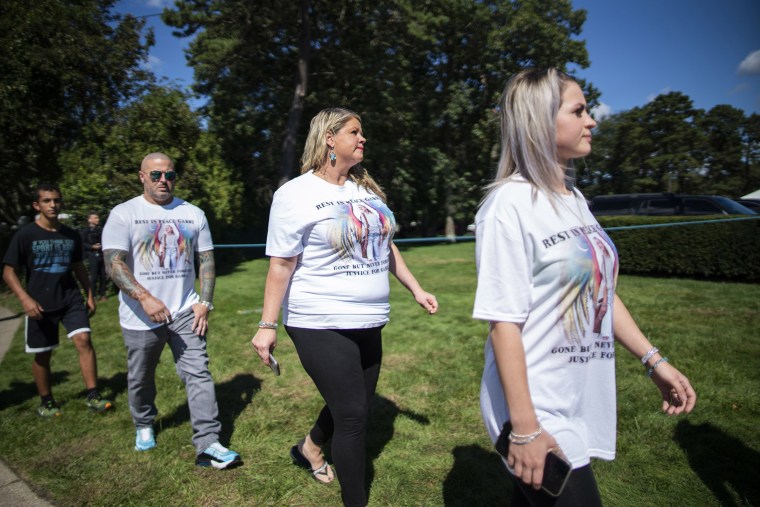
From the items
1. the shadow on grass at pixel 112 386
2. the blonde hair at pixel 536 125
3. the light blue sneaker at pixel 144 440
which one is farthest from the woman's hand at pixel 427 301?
the shadow on grass at pixel 112 386

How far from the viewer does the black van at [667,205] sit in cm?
1144

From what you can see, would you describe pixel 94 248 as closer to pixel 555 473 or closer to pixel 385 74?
pixel 555 473

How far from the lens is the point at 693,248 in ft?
34.8

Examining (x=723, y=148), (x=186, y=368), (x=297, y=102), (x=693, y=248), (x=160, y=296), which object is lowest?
(x=186, y=368)

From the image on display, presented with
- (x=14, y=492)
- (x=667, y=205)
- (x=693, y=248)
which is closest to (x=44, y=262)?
(x=14, y=492)

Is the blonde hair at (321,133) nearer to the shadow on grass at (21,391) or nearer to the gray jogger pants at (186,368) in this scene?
the gray jogger pants at (186,368)

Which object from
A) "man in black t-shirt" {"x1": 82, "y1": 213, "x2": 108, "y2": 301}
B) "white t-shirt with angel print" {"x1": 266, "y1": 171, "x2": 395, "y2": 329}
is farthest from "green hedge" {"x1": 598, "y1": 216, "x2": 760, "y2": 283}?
"man in black t-shirt" {"x1": 82, "y1": 213, "x2": 108, "y2": 301}

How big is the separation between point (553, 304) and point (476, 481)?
2.10 m

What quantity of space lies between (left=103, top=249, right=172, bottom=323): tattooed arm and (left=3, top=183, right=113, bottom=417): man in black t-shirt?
1.53 metres

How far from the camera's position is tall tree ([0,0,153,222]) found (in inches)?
515

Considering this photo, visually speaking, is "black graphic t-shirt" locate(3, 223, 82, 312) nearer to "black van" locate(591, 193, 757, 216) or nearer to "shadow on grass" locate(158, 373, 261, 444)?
"shadow on grass" locate(158, 373, 261, 444)

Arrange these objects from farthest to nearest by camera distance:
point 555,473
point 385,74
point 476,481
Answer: point 385,74, point 476,481, point 555,473

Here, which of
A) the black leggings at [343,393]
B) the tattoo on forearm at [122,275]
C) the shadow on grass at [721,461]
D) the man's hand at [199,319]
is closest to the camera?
the black leggings at [343,393]

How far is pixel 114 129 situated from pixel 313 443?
10.8 m
